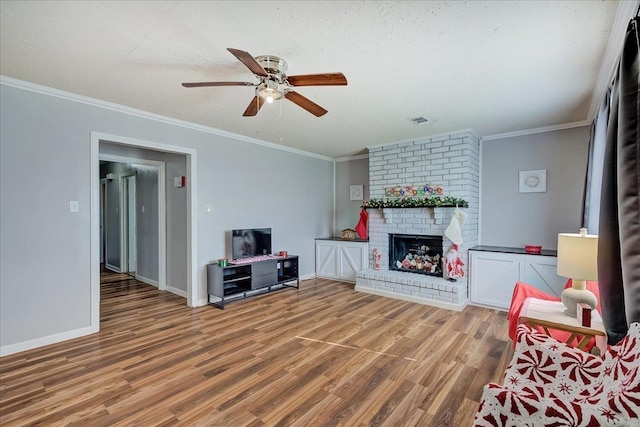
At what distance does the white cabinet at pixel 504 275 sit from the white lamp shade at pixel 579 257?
193 cm

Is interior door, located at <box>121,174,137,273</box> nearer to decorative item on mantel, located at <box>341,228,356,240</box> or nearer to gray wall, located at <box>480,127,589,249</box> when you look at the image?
decorative item on mantel, located at <box>341,228,356,240</box>

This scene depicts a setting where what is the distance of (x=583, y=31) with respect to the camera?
1.98 m

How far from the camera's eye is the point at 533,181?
14.2 feet

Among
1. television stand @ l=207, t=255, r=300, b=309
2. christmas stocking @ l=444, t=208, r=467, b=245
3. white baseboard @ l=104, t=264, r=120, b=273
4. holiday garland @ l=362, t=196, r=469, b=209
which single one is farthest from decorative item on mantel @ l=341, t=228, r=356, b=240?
white baseboard @ l=104, t=264, r=120, b=273

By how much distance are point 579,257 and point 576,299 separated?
31cm

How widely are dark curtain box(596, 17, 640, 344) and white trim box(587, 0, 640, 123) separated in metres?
0.18

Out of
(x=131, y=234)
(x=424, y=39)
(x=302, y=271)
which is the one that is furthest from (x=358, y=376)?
(x=131, y=234)

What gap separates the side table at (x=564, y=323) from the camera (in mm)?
1806

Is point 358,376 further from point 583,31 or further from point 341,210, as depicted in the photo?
point 341,210

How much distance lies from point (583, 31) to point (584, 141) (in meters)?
2.68

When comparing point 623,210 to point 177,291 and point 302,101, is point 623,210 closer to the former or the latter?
point 302,101

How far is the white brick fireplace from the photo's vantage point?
4.34 metres

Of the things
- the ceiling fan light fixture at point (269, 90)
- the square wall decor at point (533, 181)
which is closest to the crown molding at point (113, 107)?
the ceiling fan light fixture at point (269, 90)

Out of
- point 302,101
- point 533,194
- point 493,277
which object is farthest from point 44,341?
point 533,194
